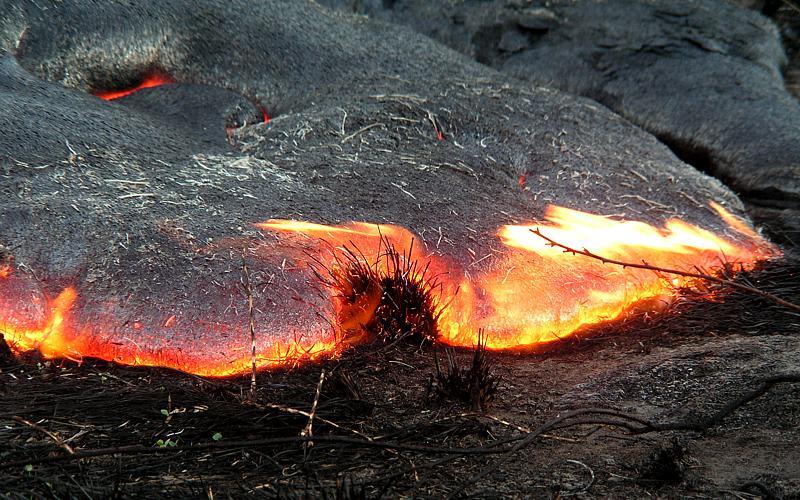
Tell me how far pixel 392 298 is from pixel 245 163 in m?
1.47

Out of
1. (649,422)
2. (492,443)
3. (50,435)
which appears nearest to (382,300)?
(492,443)

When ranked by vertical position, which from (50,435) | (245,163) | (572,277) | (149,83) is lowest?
(50,435)

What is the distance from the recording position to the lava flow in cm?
331

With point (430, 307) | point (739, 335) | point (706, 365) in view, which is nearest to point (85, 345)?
point (430, 307)

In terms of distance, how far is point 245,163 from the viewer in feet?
14.8

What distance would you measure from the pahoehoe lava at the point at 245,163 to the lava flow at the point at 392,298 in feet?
0.06

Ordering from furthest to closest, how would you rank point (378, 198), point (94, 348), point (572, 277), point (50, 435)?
point (378, 198) → point (572, 277) → point (94, 348) → point (50, 435)

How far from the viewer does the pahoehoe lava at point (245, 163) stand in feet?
11.2

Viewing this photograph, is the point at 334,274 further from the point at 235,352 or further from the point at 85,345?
the point at 85,345

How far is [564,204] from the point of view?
4715 millimetres

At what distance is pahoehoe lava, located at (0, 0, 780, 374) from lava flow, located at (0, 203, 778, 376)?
0.02 metres

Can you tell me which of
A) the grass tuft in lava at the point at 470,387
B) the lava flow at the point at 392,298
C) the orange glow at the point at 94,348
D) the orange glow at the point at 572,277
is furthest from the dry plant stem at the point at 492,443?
the orange glow at the point at 572,277

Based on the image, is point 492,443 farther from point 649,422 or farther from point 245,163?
point 245,163

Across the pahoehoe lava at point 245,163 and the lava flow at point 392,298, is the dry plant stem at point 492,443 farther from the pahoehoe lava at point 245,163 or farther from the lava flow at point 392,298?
the pahoehoe lava at point 245,163
